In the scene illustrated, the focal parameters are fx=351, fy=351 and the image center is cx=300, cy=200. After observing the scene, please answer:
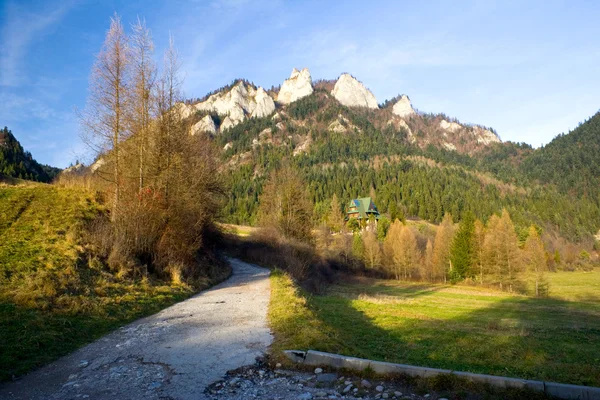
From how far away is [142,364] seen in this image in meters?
6.26

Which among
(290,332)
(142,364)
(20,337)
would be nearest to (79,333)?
(20,337)

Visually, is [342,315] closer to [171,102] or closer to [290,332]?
[290,332]

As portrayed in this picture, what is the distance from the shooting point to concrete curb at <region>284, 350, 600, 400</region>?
4.55 meters

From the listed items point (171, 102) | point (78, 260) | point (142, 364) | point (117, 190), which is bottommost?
point (142, 364)

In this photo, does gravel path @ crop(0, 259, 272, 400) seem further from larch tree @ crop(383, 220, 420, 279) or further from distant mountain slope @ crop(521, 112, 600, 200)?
distant mountain slope @ crop(521, 112, 600, 200)

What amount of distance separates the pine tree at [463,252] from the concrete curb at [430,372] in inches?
2240

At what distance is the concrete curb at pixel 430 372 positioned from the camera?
455 cm

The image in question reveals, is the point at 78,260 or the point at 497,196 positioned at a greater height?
the point at 497,196

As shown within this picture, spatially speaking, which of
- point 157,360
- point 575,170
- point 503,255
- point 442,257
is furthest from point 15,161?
point 575,170

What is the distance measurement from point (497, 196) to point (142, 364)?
508ft

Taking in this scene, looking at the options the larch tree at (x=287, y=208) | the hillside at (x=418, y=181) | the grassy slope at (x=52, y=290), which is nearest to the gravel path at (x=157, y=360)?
the grassy slope at (x=52, y=290)

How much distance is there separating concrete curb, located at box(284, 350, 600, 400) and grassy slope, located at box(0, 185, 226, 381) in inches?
191

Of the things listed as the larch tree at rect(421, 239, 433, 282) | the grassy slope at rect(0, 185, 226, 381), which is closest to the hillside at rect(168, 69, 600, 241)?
the larch tree at rect(421, 239, 433, 282)

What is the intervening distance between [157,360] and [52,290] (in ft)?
17.9
